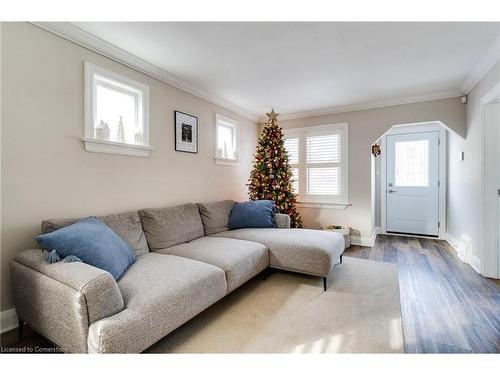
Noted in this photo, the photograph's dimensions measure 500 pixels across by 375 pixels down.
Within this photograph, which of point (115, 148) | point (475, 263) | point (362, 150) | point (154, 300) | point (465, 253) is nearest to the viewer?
point (154, 300)

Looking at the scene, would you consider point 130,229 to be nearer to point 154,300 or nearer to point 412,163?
point 154,300

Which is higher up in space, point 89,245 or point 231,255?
point 89,245

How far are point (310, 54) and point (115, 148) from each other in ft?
7.14

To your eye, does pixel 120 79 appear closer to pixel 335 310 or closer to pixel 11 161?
pixel 11 161

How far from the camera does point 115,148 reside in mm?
2518

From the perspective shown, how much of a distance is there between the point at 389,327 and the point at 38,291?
2.41m

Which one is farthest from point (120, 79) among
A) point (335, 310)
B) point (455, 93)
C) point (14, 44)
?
point (455, 93)

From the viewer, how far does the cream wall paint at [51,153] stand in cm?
185

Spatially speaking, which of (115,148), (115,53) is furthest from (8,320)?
(115,53)

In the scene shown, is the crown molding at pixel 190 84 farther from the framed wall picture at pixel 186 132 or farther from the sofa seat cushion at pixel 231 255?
the sofa seat cushion at pixel 231 255

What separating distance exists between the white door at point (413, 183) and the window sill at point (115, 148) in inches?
189

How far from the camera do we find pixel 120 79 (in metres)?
2.58

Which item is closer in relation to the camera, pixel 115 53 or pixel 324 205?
pixel 115 53
